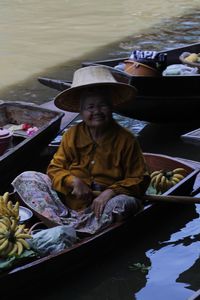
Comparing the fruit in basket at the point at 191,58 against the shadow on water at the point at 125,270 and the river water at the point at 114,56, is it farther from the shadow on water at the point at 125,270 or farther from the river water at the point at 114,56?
the shadow on water at the point at 125,270

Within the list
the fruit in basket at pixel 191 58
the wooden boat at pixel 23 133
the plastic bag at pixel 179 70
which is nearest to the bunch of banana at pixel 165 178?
the wooden boat at pixel 23 133

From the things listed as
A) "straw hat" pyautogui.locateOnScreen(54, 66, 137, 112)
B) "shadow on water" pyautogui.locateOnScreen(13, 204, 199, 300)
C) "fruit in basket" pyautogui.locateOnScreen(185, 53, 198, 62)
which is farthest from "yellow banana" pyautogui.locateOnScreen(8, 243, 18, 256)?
"fruit in basket" pyautogui.locateOnScreen(185, 53, 198, 62)

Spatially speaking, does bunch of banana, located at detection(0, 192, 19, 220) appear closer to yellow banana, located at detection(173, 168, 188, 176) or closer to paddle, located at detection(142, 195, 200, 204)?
paddle, located at detection(142, 195, 200, 204)

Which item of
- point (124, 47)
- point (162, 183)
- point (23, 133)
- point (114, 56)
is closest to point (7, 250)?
point (162, 183)

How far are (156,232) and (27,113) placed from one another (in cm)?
178

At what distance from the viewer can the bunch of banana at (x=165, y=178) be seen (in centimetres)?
497

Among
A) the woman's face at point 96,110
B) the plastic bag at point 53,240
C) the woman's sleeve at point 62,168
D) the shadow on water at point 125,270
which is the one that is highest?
Result: the woman's face at point 96,110

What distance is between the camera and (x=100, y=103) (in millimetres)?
4211

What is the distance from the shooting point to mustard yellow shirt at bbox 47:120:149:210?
14.2 ft

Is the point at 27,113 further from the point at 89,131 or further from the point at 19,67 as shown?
the point at 19,67

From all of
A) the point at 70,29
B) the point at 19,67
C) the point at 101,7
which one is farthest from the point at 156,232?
the point at 101,7

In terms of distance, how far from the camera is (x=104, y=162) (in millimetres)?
4363

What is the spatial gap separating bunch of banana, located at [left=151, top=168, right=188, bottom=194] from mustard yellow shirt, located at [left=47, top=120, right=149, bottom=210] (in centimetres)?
56

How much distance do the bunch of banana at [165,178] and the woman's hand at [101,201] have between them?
75 cm
